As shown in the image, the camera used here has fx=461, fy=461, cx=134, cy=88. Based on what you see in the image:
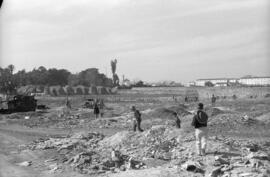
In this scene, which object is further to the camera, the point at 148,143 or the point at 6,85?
the point at 6,85

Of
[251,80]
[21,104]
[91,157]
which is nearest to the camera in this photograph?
[91,157]

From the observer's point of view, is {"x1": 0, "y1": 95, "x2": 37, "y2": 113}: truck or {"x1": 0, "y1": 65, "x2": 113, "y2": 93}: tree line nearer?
{"x1": 0, "y1": 95, "x2": 37, "y2": 113}: truck

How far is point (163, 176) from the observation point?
396 inches

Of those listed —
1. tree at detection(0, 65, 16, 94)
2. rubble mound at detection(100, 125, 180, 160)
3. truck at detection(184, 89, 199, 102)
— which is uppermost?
tree at detection(0, 65, 16, 94)

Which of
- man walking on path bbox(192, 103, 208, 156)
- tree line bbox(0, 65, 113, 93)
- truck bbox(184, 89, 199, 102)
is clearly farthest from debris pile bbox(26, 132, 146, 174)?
tree line bbox(0, 65, 113, 93)

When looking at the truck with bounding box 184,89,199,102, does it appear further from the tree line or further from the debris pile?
the debris pile

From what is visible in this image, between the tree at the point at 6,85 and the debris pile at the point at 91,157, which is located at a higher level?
the tree at the point at 6,85

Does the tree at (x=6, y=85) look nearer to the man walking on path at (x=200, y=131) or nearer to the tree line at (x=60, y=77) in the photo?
the tree line at (x=60, y=77)

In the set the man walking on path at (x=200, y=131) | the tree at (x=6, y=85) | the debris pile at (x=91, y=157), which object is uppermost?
the tree at (x=6, y=85)

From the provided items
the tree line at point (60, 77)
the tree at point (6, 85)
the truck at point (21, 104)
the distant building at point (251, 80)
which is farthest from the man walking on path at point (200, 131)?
the distant building at point (251, 80)

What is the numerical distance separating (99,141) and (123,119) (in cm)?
1412

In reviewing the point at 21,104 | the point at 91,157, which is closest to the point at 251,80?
the point at 21,104

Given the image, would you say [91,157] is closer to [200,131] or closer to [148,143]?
[148,143]

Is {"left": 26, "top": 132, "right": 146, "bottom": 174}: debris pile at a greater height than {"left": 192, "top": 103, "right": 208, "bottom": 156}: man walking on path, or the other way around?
{"left": 192, "top": 103, "right": 208, "bottom": 156}: man walking on path
